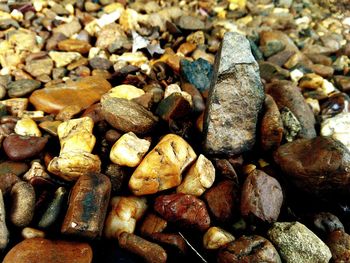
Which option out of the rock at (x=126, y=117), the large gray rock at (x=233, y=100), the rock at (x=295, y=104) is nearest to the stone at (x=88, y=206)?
the rock at (x=126, y=117)

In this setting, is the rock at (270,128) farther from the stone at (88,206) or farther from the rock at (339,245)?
the stone at (88,206)

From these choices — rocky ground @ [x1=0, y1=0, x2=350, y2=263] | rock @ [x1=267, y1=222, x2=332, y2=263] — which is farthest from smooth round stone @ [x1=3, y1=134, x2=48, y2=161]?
rock @ [x1=267, y1=222, x2=332, y2=263]

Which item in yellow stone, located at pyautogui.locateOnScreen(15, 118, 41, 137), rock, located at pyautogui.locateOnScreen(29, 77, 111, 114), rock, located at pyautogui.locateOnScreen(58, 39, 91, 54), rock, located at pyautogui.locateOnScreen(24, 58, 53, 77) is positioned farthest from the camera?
rock, located at pyautogui.locateOnScreen(58, 39, 91, 54)

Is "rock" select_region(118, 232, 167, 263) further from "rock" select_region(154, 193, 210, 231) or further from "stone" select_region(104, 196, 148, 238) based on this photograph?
"rock" select_region(154, 193, 210, 231)

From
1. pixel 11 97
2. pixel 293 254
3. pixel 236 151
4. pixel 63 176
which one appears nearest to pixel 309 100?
pixel 236 151

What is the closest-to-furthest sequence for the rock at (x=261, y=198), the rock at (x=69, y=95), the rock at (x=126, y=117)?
the rock at (x=261, y=198), the rock at (x=126, y=117), the rock at (x=69, y=95)

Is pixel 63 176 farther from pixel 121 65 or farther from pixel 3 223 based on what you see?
pixel 121 65

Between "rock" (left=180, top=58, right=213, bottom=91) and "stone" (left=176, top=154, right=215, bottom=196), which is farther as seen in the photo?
"rock" (left=180, top=58, right=213, bottom=91)
